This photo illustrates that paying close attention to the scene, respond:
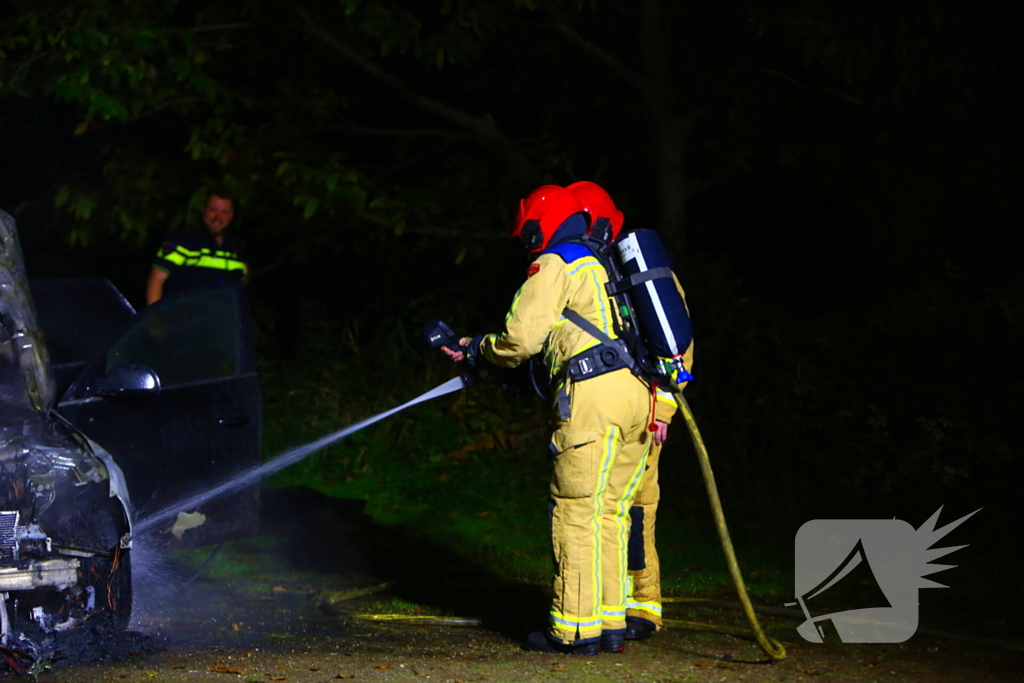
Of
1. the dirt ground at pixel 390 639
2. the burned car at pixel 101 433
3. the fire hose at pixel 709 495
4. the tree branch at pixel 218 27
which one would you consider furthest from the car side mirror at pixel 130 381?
the tree branch at pixel 218 27

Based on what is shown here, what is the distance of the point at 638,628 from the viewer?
5.65 metres

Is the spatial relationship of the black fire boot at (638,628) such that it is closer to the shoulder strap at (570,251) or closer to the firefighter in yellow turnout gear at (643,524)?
the firefighter in yellow turnout gear at (643,524)

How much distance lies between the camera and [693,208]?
12.2 metres

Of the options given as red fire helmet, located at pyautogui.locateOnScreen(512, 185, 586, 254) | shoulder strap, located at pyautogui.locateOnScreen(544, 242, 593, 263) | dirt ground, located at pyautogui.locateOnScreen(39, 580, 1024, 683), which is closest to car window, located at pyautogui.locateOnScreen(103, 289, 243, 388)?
dirt ground, located at pyautogui.locateOnScreen(39, 580, 1024, 683)

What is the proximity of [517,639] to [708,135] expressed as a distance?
5.57 metres

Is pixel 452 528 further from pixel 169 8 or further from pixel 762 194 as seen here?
pixel 762 194

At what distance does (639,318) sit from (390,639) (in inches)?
77.2

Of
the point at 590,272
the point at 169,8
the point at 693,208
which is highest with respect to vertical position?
the point at 169,8

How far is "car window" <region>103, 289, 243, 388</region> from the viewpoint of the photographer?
232 inches

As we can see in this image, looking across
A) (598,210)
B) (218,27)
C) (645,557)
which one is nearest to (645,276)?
(598,210)

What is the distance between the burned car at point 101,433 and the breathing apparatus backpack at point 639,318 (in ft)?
6.46

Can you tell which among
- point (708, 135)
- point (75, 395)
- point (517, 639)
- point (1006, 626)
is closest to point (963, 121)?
point (708, 135)

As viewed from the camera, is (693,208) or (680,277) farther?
(693,208)

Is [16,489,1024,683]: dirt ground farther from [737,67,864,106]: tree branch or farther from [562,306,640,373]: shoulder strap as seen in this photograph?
[737,67,864,106]: tree branch
